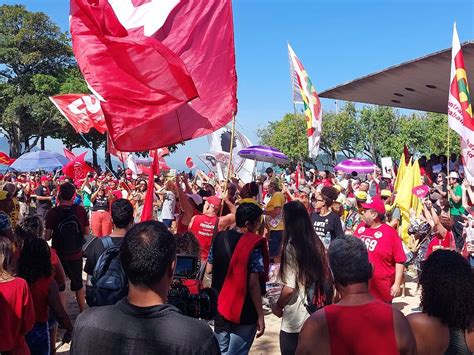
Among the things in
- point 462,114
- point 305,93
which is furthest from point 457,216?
point 305,93

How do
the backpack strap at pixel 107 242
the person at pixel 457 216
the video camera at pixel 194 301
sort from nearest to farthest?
the video camera at pixel 194 301, the backpack strap at pixel 107 242, the person at pixel 457 216

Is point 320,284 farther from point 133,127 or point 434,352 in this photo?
point 133,127

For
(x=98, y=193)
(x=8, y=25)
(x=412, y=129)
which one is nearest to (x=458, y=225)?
(x=98, y=193)

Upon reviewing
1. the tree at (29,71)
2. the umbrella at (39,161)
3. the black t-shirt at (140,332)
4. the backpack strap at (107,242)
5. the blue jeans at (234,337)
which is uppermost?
the tree at (29,71)

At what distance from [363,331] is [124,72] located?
3.53 meters

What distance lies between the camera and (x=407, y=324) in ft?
7.74

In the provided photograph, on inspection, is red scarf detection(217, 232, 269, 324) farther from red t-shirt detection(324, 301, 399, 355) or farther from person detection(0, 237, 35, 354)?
red t-shirt detection(324, 301, 399, 355)

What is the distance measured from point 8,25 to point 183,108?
40281 mm

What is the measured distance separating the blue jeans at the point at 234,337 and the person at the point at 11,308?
141 cm

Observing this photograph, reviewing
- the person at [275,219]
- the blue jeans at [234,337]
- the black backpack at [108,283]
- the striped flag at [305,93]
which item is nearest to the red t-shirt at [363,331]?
the black backpack at [108,283]

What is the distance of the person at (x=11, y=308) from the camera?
308 centimetres

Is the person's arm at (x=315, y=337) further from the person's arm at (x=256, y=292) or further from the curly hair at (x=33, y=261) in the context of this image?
the curly hair at (x=33, y=261)

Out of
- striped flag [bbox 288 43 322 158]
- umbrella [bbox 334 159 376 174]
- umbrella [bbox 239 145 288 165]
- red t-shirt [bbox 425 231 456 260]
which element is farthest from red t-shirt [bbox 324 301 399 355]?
umbrella [bbox 334 159 376 174]

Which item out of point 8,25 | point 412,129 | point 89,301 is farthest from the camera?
point 412,129
